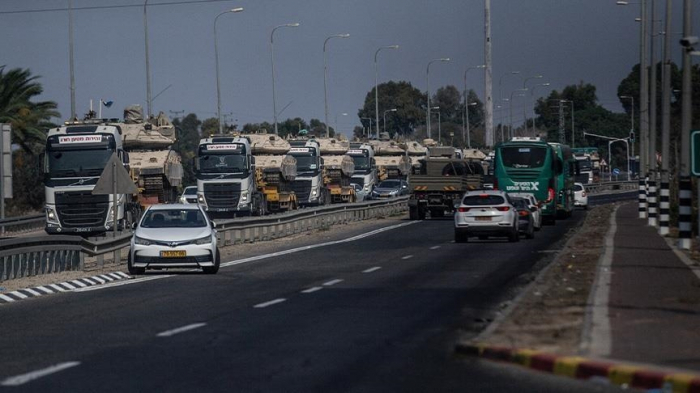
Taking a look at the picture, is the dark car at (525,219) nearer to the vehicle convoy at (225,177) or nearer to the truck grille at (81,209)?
the truck grille at (81,209)

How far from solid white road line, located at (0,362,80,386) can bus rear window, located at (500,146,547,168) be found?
45.3 metres

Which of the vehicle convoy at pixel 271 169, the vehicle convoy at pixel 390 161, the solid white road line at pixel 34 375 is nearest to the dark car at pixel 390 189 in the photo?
the vehicle convoy at pixel 390 161

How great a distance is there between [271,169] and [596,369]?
4967 centimetres

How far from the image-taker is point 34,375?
12344mm

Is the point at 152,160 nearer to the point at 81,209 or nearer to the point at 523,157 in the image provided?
the point at 81,209

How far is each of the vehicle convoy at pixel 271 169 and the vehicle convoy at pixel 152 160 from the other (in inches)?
394

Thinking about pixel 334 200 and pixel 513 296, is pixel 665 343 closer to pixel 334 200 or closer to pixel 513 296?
pixel 513 296

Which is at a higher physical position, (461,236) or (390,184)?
(390,184)

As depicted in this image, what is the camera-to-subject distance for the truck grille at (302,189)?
6550 cm

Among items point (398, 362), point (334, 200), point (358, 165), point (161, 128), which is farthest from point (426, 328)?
point (358, 165)

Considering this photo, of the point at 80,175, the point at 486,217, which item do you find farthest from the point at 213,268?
the point at 80,175

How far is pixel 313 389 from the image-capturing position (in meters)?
11.1

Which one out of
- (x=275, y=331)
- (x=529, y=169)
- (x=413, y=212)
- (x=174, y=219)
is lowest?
(x=413, y=212)

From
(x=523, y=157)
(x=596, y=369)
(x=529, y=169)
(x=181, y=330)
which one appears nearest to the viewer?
(x=596, y=369)
